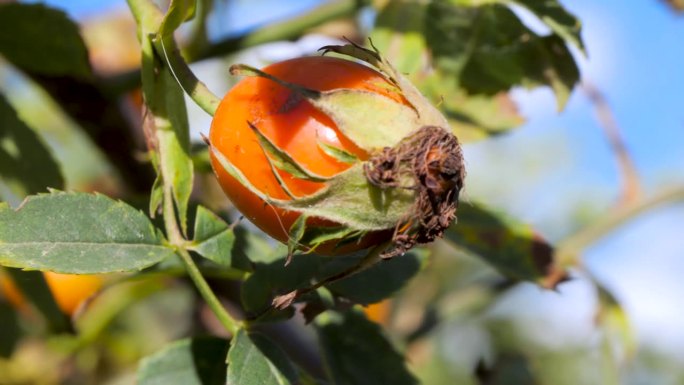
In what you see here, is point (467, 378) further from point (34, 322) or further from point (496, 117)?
point (496, 117)

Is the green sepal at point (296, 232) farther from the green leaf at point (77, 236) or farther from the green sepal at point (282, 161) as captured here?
the green leaf at point (77, 236)

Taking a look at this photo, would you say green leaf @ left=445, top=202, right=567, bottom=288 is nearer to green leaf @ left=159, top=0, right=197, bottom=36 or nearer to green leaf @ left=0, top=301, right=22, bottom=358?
green leaf @ left=159, top=0, right=197, bottom=36

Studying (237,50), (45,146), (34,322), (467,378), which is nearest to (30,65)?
(45,146)

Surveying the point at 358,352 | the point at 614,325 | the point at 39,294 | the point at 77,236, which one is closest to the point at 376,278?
the point at 358,352

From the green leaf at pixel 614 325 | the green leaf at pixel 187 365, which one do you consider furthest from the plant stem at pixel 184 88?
the green leaf at pixel 614 325

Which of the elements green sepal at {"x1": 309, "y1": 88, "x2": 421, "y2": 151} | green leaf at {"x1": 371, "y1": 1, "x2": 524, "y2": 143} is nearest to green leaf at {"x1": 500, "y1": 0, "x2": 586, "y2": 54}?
green leaf at {"x1": 371, "y1": 1, "x2": 524, "y2": 143}

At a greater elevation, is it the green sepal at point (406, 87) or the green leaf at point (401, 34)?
the green sepal at point (406, 87)
